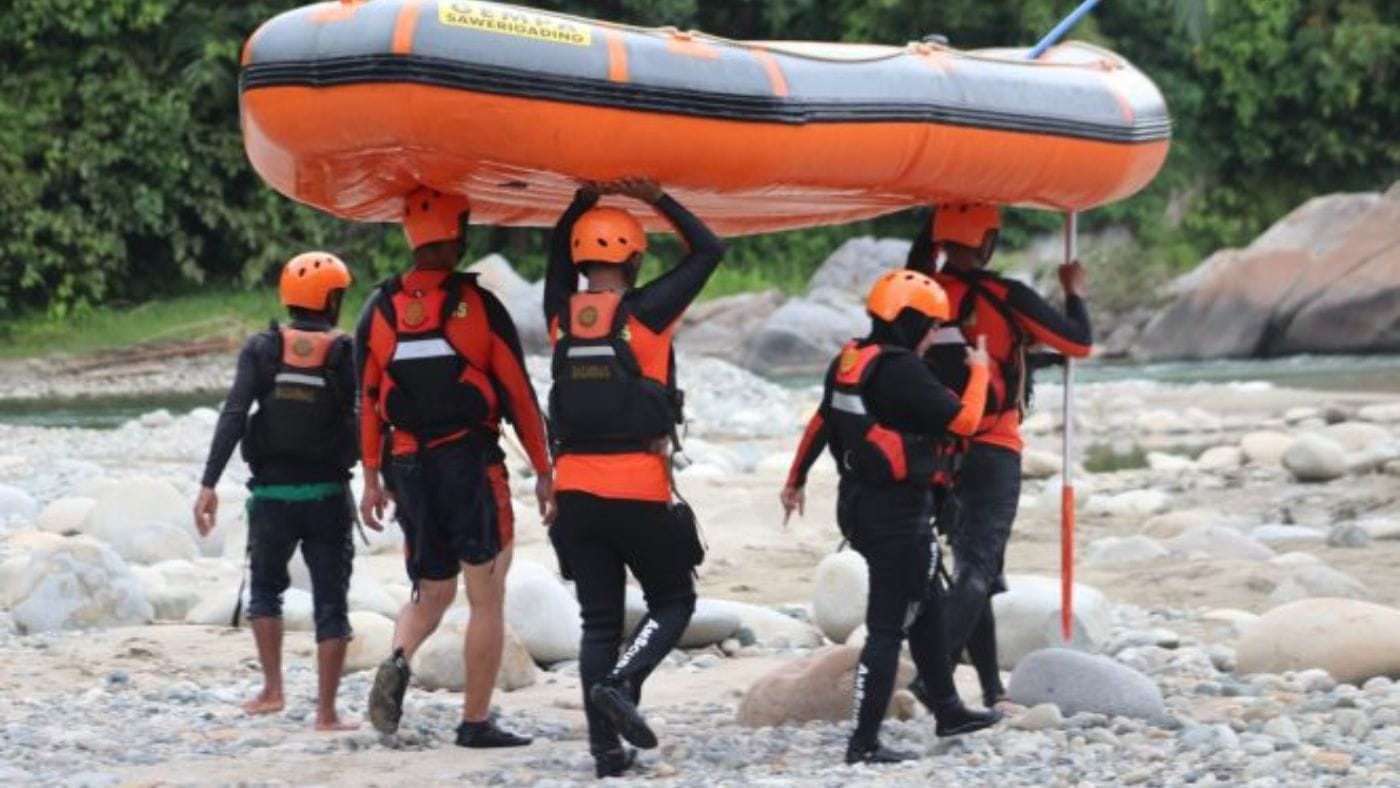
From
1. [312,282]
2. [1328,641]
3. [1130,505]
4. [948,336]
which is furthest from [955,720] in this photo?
[1130,505]

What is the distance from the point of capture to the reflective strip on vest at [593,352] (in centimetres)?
654

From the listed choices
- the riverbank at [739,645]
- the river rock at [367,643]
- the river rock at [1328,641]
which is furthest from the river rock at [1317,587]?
the river rock at [367,643]

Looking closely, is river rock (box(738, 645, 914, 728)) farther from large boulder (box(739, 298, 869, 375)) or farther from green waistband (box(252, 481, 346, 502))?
large boulder (box(739, 298, 869, 375))

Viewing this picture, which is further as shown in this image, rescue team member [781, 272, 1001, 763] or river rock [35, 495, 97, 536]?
river rock [35, 495, 97, 536]

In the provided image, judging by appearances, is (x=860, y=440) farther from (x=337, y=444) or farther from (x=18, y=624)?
(x=18, y=624)

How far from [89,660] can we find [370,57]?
302cm

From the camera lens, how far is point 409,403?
22.6 ft

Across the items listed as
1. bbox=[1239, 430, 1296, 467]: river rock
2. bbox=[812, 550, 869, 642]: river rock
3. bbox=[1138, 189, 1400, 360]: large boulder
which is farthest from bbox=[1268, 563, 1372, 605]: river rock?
bbox=[1138, 189, 1400, 360]: large boulder

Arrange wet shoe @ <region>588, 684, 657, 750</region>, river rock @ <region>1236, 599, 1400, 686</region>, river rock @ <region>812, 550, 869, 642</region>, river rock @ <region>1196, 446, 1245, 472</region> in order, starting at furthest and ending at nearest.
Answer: river rock @ <region>1196, 446, 1245, 472</region>, river rock @ <region>812, 550, 869, 642</region>, river rock @ <region>1236, 599, 1400, 686</region>, wet shoe @ <region>588, 684, 657, 750</region>

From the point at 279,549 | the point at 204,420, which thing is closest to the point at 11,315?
the point at 204,420

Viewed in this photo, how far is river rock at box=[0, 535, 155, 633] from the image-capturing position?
31.0 feet

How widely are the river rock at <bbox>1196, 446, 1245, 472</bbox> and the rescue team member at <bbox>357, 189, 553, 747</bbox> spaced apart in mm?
11648

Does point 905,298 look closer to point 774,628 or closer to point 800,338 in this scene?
point 774,628

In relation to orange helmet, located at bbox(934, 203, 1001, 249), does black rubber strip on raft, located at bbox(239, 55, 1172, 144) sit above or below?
above
